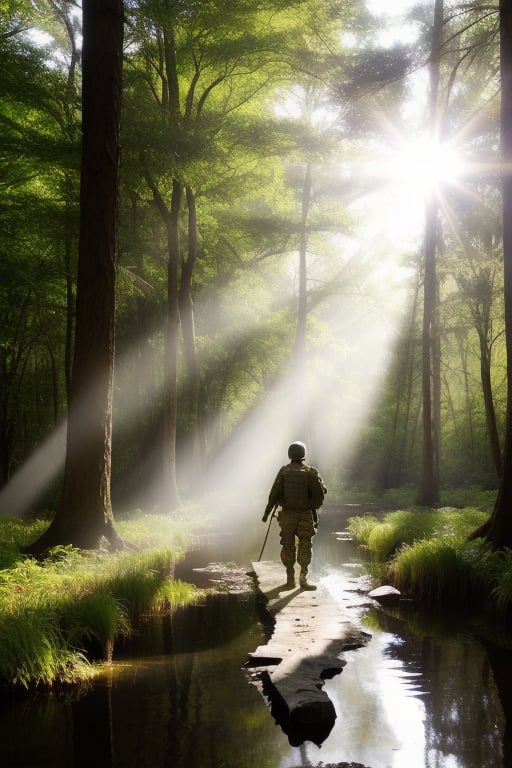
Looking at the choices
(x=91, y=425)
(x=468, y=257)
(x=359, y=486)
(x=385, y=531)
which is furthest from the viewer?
(x=359, y=486)

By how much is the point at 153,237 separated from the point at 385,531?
444 inches

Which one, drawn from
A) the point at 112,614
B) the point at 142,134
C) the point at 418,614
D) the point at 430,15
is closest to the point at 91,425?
the point at 112,614

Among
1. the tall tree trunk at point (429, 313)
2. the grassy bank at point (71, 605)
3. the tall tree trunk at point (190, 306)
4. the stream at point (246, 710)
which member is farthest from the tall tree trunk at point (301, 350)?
the stream at point (246, 710)

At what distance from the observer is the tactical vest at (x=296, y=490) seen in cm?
1005

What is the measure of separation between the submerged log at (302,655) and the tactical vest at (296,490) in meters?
1.22

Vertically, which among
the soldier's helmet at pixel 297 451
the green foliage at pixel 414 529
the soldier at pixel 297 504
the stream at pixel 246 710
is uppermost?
the soldier's helmet at pixel 297 451

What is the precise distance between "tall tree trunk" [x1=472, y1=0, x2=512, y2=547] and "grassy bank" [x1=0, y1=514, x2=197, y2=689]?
4.58 meters

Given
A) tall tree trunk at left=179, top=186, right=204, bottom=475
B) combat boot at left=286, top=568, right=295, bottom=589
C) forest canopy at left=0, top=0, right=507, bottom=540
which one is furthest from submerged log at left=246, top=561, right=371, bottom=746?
tall tree trunk at left=179, top=186, right=204, bottom=475

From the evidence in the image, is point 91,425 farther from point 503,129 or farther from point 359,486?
point 359,486

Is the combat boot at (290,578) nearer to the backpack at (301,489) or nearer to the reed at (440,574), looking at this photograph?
the backpack at (301,489)

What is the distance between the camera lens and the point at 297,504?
1006cm

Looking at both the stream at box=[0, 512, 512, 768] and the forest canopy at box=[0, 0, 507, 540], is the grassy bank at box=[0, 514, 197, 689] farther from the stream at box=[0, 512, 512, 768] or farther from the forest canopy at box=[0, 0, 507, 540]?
the forest canopy at box=[0, 0, 507, 540]

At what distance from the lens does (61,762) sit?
459 cm

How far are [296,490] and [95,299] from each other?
164 inches
